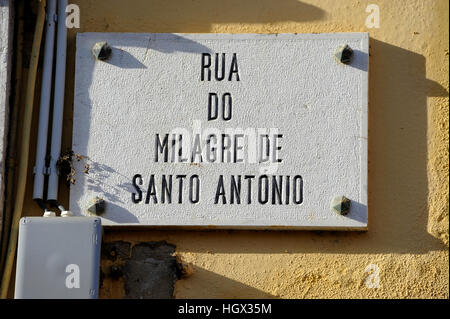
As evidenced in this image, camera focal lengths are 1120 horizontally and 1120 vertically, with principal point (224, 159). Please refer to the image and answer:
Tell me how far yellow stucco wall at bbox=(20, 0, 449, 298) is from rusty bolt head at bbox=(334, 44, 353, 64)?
13 centimetres

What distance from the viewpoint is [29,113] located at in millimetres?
4797

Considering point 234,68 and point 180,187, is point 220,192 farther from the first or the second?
point 234,68

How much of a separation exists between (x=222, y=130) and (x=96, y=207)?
0.62 m

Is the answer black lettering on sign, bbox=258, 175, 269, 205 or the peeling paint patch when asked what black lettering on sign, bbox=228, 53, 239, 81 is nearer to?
black lettering on sign, bbox=258, 175, 269, 205

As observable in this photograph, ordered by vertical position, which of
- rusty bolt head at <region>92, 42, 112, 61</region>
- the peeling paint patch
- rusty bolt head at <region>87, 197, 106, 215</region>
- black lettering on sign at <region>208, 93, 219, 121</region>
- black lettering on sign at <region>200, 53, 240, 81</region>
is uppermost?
rusty bolt head at <region>92, 42, 112, 61</region>

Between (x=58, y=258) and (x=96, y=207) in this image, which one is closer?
(x=58, y=258)

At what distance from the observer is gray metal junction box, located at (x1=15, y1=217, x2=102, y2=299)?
4.39m

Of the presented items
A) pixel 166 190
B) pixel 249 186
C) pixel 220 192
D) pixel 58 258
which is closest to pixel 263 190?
pixel 249 186

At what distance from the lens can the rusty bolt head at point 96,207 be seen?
4648 mm

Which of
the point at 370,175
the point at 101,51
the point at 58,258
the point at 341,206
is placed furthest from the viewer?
the point at 101,51

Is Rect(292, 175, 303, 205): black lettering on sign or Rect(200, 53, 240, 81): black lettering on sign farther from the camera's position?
Rect(200, 53, 240, 81): black lettering on sign

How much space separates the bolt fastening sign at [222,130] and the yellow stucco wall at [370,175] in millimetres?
89

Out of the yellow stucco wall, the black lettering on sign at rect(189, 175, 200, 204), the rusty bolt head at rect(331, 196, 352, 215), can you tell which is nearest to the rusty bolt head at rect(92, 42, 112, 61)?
the yellow stucco wall

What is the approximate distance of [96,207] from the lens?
4.65 meters
